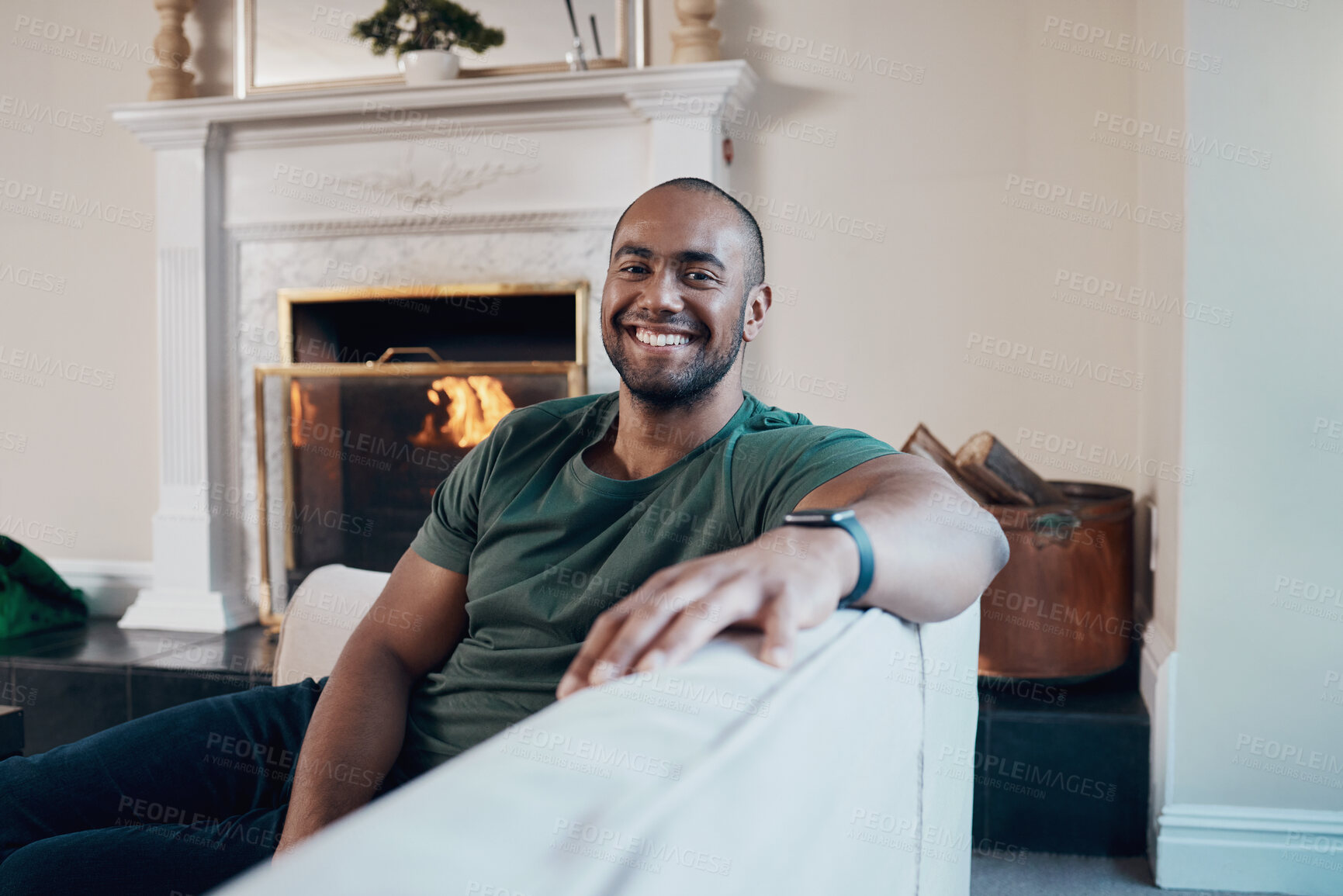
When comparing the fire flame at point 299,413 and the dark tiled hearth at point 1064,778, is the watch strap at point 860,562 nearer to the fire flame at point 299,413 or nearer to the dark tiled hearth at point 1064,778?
the dark tiled hearth at point 1064,778

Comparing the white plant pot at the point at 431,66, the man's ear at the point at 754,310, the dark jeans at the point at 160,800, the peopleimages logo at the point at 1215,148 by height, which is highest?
the white plant pot at the point at 431,66

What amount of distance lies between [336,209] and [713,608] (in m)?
2.66

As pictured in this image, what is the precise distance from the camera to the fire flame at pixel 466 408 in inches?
113

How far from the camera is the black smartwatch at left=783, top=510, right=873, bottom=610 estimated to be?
29.2 inches

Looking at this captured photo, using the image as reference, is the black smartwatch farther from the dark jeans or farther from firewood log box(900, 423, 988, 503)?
firewood log box(900, 423, 988, 503)

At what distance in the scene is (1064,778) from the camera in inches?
78.6

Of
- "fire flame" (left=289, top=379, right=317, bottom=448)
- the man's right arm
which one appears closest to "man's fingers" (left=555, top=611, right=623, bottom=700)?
the man's right arm

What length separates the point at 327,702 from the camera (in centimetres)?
122

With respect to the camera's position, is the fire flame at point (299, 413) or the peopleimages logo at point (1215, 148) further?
the fire flame at point (299, 413)

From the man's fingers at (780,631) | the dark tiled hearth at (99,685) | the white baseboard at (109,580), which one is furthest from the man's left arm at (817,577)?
the white baseboard at (109,580)

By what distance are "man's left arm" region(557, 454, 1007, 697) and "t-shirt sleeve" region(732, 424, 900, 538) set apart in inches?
0.8

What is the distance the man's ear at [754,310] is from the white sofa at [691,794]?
1.94ft

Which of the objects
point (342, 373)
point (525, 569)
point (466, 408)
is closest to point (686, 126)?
point (466, 408)

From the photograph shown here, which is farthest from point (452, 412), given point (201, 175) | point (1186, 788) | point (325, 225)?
point (1186, 788)
